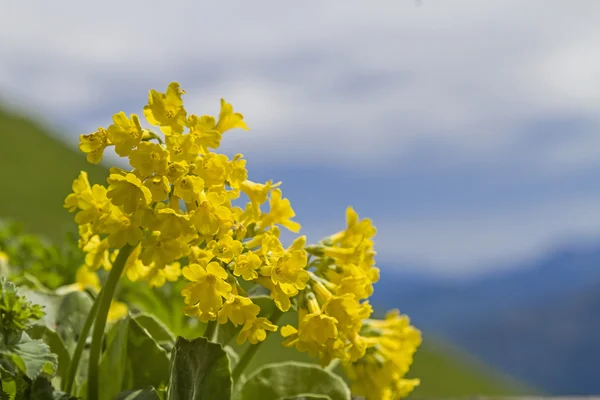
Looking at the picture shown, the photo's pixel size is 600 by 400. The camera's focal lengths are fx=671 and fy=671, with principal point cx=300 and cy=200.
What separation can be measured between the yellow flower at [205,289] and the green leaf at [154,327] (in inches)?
22.7

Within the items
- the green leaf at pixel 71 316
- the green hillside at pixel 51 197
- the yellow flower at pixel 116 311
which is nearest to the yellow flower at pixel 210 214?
the green leaf at pixel 71 316

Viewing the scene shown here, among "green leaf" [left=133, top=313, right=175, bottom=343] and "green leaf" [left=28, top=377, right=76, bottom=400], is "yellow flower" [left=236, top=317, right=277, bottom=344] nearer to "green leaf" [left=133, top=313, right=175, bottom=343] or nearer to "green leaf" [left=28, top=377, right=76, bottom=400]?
"green leaf" [left=28, top=377, right=76, bottom=400]

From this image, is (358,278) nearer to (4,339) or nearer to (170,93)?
(170,93)

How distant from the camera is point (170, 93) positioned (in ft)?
3.90

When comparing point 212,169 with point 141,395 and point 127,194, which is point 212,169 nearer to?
point 127,194

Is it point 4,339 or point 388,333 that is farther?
point 388,333

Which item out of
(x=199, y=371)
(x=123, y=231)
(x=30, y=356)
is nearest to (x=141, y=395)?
(x=199, y=371)

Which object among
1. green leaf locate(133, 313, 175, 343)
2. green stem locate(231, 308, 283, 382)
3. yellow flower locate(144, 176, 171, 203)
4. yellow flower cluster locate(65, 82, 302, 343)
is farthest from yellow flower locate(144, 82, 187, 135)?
green leaf locate(133, 313, 175, 343)

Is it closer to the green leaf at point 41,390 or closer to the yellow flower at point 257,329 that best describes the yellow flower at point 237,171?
the yellow flower at point 257,329

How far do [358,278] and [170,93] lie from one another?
1.58 feet

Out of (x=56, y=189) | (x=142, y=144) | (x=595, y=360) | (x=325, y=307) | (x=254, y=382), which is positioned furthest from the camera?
(x=595, y=360)

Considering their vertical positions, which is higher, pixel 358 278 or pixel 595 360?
pixel 595 360

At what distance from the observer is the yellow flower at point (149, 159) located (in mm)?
1104

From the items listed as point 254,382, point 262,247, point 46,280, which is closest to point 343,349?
point 262,247
